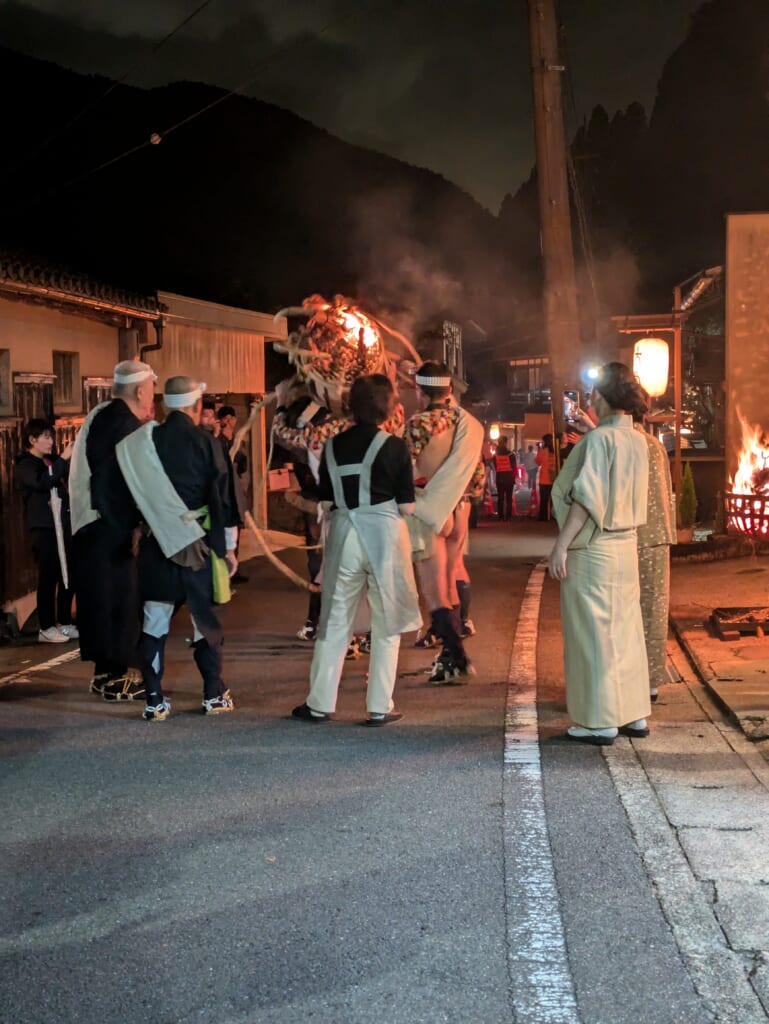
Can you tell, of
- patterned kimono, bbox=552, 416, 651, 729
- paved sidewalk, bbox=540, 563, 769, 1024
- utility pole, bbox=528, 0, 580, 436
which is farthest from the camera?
utility pole, bbox=528, 0, 580, 436

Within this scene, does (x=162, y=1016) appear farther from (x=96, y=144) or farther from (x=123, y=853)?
(x=96, y=144)

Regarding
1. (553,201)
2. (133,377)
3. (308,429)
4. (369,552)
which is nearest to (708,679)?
(369,552)

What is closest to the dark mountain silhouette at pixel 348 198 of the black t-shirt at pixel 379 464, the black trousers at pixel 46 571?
the black trousers at pixel 46 571

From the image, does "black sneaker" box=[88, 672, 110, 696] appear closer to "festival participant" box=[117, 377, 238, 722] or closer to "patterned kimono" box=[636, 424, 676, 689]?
"festival participant" box=[117, 377, 238, 722]

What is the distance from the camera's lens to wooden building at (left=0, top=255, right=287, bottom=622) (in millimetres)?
10781

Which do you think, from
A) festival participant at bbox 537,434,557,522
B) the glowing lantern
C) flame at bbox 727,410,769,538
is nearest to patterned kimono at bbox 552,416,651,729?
flame at bbox 727,410,769,538

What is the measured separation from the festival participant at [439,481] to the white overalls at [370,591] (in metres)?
1.01

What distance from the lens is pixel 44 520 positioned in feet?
32.7

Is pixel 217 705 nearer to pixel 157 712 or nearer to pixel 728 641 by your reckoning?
pixel 157 712

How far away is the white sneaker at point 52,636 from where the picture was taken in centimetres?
993

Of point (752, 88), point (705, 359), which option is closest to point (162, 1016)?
point (705, 359)

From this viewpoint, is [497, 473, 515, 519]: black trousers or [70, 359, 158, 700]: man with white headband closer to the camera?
[70, 359, 158, 700]: man with white headband

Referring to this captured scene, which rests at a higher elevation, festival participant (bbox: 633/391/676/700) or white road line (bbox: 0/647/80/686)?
festival participant (bbox: 633/391/676/700)

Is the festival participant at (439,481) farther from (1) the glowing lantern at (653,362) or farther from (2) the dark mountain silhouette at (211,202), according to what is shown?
(1) the glowing lantern at (653,362)
